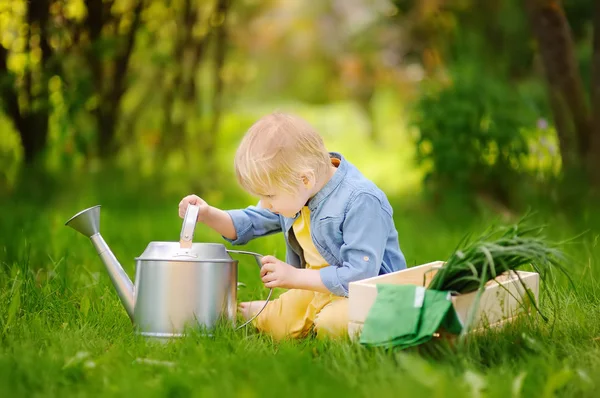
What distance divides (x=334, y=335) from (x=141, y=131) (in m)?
4.18

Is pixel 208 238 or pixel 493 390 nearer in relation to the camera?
pixel 493 390

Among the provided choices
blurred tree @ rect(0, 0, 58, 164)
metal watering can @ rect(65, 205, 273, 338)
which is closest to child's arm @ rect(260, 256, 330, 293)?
metal watering can @ rect(65, 205, 273, 338)

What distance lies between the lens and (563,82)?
470 centimetres

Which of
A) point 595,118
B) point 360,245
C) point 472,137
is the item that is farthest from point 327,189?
point 595,118

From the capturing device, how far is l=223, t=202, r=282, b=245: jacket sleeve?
252 centimetres

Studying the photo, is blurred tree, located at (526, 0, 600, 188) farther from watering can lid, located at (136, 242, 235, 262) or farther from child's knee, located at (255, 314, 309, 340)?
watering can lid, located at (136, 242, 235, 262)

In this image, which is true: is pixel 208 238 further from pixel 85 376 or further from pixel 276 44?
pixel 276 44

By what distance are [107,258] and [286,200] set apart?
1.71 ft

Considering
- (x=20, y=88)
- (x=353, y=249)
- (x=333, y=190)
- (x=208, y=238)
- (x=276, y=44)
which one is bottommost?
(x=208, y=238)

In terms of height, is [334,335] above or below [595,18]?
below

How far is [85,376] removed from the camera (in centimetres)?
181

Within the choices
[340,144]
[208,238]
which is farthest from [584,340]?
[340,144]

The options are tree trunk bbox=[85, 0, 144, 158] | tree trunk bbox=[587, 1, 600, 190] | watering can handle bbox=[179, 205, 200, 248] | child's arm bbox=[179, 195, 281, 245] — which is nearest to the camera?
watering can handle bbox=[179, 205, 200, 248]

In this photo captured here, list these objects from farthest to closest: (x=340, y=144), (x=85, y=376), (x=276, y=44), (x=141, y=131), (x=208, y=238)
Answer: (x=276, y=44) → (x=340, y=144) → (x=141, y=131) → (x=208, y=238) → (x=85, y=376)
